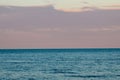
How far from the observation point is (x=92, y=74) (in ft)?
237

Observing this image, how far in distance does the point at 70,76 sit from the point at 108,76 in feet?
18.2

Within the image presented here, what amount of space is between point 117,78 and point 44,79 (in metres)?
10.2

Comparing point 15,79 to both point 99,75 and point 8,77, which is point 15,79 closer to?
point 8,77

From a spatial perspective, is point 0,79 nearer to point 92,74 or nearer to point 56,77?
point 56,77

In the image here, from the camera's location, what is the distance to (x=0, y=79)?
211 ft

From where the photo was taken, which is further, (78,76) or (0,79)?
(78,76)

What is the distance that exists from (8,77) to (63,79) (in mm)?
8390

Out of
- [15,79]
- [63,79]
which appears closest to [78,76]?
[63,79]

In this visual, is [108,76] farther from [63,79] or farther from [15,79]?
[15,79]

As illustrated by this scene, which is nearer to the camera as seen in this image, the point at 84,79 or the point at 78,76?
the point at 84,79

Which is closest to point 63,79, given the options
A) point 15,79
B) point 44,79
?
point 44,79

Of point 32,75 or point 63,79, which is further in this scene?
point 32,75

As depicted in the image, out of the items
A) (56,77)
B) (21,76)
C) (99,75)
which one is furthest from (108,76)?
(21,76)

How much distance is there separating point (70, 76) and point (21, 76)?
7.21 metres
